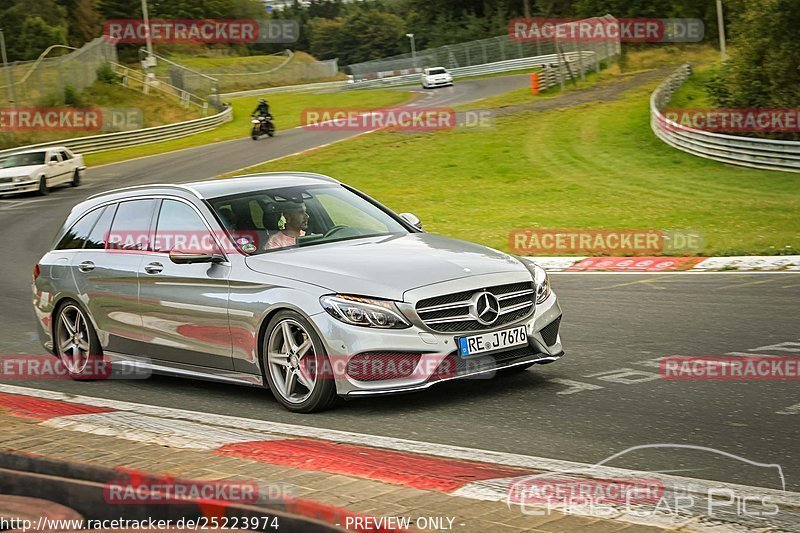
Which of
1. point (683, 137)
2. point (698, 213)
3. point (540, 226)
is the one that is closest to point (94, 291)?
point (540, 226)

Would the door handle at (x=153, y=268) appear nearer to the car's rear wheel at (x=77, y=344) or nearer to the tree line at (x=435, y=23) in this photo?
the car's rear wheel at (x=77, y=344)

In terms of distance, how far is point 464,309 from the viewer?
7.76 metres

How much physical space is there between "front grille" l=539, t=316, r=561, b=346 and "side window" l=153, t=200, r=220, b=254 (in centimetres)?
249

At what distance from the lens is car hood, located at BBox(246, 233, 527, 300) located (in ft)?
25.2

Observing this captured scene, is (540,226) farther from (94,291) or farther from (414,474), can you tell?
(414,474)

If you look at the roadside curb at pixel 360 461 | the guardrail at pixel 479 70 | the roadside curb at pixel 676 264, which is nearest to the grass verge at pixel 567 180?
the roadside curb at pixel 676 264

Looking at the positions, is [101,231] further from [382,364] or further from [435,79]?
[435,79]

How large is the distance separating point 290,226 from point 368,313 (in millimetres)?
1495

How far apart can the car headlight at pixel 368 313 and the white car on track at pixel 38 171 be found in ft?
99.4

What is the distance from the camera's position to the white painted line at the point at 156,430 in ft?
21.9

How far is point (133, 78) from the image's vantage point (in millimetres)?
61875

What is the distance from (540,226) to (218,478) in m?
16.7

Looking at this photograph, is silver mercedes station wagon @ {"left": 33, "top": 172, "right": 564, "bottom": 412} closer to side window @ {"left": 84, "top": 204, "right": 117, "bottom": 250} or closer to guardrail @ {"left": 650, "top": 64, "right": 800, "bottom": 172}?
side window @ {"left": 84, "top": 204, "right": 117, "bottom": 250}

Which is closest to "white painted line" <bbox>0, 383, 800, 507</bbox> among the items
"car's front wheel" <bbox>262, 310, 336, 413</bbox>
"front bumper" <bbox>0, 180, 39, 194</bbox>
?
"car's front wheel" <bbox>262, 310, 336, 413</bbox>
